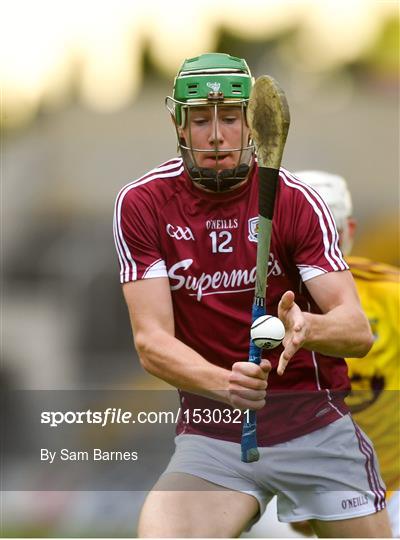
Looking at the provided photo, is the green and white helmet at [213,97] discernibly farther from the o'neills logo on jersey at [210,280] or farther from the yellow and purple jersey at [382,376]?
the yellow and purple jersey at [382,376]

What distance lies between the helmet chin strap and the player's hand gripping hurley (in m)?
0.23

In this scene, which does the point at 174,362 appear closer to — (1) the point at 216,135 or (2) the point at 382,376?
(1) the point at 216,135

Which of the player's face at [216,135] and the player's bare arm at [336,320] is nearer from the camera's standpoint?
the player's bare arm at [336,320]

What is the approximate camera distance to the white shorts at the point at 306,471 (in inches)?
140

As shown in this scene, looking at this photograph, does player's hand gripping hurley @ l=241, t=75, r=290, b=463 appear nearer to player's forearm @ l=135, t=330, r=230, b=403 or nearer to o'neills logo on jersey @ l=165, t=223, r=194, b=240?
player's forearm @ l=135, t=330, r=230, b=403

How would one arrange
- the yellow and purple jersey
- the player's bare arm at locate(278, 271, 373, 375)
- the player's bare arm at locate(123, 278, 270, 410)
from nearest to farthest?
the player's bare arm at locate(123, 278, 270, 410), the player's bare arm at locate(278, 271, 373, 375), the yellow and purple jersey

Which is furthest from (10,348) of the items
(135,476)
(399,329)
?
(399,329)

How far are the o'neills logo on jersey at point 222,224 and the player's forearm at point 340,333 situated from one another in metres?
0.46

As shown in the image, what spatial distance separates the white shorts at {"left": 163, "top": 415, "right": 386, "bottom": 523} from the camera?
357 cm

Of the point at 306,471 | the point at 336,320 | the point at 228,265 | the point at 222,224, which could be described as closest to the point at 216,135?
the point at 222,224

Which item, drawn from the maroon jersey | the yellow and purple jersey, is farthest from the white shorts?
the yellow and purple jersey

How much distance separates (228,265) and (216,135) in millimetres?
426

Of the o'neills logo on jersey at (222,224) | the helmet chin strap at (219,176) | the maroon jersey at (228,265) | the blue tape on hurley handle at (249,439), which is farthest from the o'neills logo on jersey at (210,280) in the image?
the blue tape on hurley handle at (249,439)

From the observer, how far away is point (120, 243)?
3.62m
